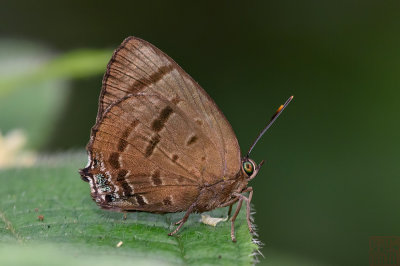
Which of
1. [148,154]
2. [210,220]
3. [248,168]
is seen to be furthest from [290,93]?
[148,154]

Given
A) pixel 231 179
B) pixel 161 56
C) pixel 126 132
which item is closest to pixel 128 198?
pixel 126 132

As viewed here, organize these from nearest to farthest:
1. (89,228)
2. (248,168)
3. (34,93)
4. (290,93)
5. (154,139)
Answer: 1. (89,228)
2. (154,139)
3. (248,168)
4. (34,93)
5. (290,93)

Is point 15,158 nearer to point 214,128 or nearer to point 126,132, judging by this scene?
point 126,132

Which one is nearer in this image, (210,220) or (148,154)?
(148,154)

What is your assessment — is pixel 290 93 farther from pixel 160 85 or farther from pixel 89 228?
pixel 89 228

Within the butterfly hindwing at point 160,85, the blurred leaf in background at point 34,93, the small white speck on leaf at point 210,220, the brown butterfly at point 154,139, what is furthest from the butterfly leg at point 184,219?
the blurred leaf in background at point 34,93

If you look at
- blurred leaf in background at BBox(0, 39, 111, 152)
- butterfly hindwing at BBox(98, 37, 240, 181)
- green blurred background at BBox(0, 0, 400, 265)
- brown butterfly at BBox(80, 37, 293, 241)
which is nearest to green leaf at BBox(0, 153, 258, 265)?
brown butterfly at BBox(80, 37, 293, 241)
